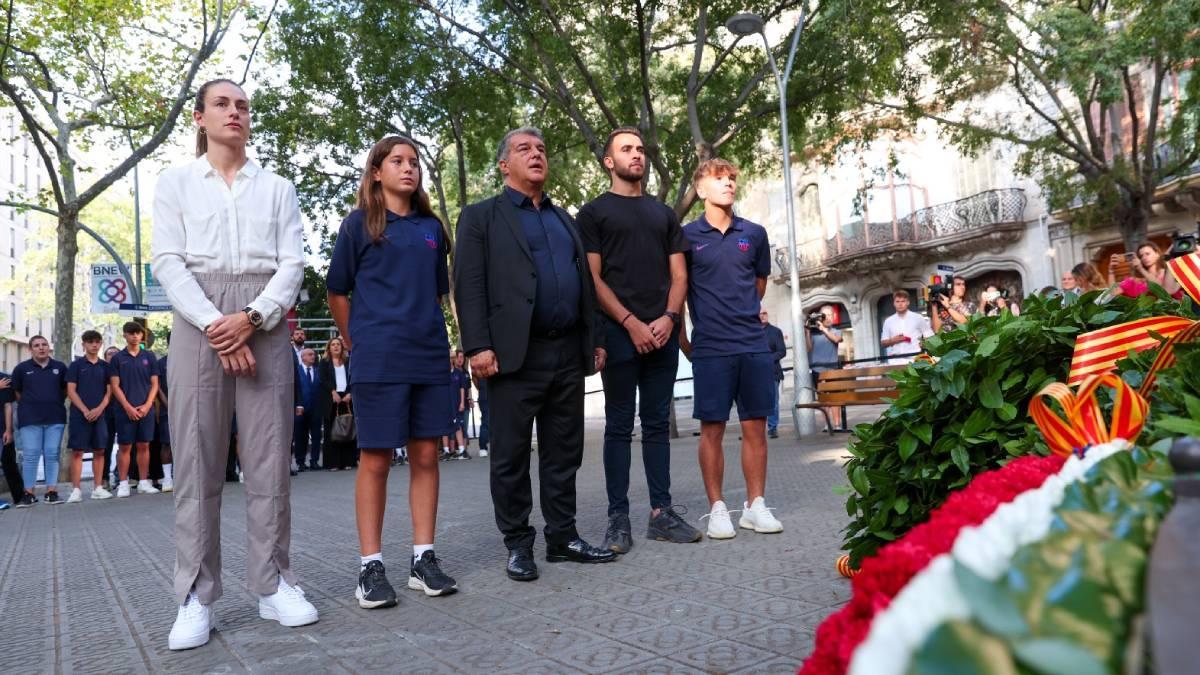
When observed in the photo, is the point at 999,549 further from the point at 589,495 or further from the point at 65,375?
the point at 65,375

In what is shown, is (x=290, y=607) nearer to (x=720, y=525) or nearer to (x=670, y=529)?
(x=670, y=529)

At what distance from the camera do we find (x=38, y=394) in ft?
39.2

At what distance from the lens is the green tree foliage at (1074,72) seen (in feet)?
50.8

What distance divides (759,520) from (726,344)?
39.4 inches

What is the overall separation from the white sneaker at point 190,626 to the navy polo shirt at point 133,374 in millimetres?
9893

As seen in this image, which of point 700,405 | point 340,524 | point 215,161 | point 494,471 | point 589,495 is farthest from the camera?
point 589,495

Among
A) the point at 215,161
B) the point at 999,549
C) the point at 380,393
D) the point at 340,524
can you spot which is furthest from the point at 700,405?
the point at 999,549

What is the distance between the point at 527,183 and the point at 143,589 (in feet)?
9.35

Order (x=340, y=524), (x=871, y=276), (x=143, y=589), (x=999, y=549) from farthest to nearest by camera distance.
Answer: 1. (x=871, y=276)
2. (x=340, y=524)
3. (x=143, y=589)
4. (x=999, y=549)

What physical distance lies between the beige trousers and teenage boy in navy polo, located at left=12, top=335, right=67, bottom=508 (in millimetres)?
9924

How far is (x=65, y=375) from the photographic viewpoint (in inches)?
479

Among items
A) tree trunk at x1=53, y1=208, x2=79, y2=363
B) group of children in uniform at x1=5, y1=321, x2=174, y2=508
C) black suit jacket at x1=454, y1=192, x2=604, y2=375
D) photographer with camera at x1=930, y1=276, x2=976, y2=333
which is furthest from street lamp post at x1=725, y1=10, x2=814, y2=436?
tree trunk at x1=53, y1=208, x2=79, y2=363

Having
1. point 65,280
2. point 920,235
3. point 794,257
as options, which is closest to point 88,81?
point 65,280

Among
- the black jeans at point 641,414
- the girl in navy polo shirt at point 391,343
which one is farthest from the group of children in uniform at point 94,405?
the girl in navy polo shirt at point 391,343
